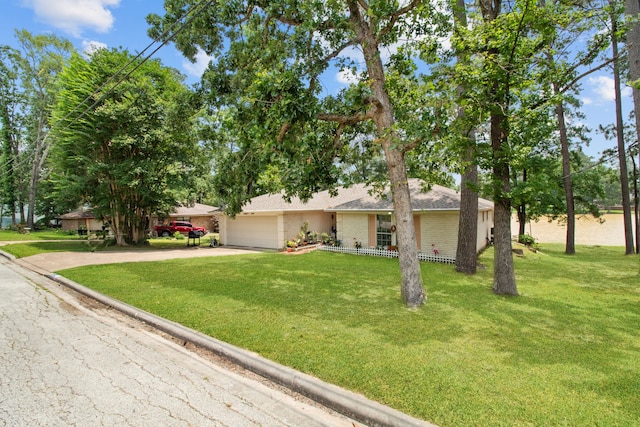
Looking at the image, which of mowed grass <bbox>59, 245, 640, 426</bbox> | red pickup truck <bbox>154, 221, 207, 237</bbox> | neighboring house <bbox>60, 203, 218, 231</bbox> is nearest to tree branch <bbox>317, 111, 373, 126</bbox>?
mowed grass <bbox>59, 245, 640, 426</bbox>

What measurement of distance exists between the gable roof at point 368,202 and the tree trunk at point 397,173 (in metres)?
3.51

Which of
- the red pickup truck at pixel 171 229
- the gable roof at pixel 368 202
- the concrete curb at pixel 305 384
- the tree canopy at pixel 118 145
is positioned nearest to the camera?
the concrete curb at pixel 305 384

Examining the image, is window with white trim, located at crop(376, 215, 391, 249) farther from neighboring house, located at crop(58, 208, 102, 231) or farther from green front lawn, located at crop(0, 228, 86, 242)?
neighboring house, located at crop(58, 208, 102, 231)

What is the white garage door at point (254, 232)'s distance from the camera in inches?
743

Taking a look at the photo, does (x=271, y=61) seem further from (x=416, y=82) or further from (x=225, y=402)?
(x=225, y=402)

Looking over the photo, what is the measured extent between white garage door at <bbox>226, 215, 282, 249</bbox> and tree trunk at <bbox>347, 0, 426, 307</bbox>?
12.2 m

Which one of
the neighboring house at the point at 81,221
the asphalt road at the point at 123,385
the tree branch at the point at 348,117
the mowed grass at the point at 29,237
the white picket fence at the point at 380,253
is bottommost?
the asphalt road at the point at 123,385

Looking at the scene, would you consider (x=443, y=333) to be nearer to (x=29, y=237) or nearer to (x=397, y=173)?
(x=397, y=173)

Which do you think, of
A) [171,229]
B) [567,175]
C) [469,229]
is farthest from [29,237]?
[567,175]

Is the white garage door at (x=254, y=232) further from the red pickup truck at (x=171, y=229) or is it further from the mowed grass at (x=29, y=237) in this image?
the mowed grass at (x=29, y=237)

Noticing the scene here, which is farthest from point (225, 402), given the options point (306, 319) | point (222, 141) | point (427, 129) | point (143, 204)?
point (143, 204)

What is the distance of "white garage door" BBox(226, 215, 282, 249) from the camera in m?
18.9

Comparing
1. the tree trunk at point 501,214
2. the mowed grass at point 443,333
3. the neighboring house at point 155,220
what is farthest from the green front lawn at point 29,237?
the tree trunk at point 501,214

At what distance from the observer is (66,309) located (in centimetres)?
656
